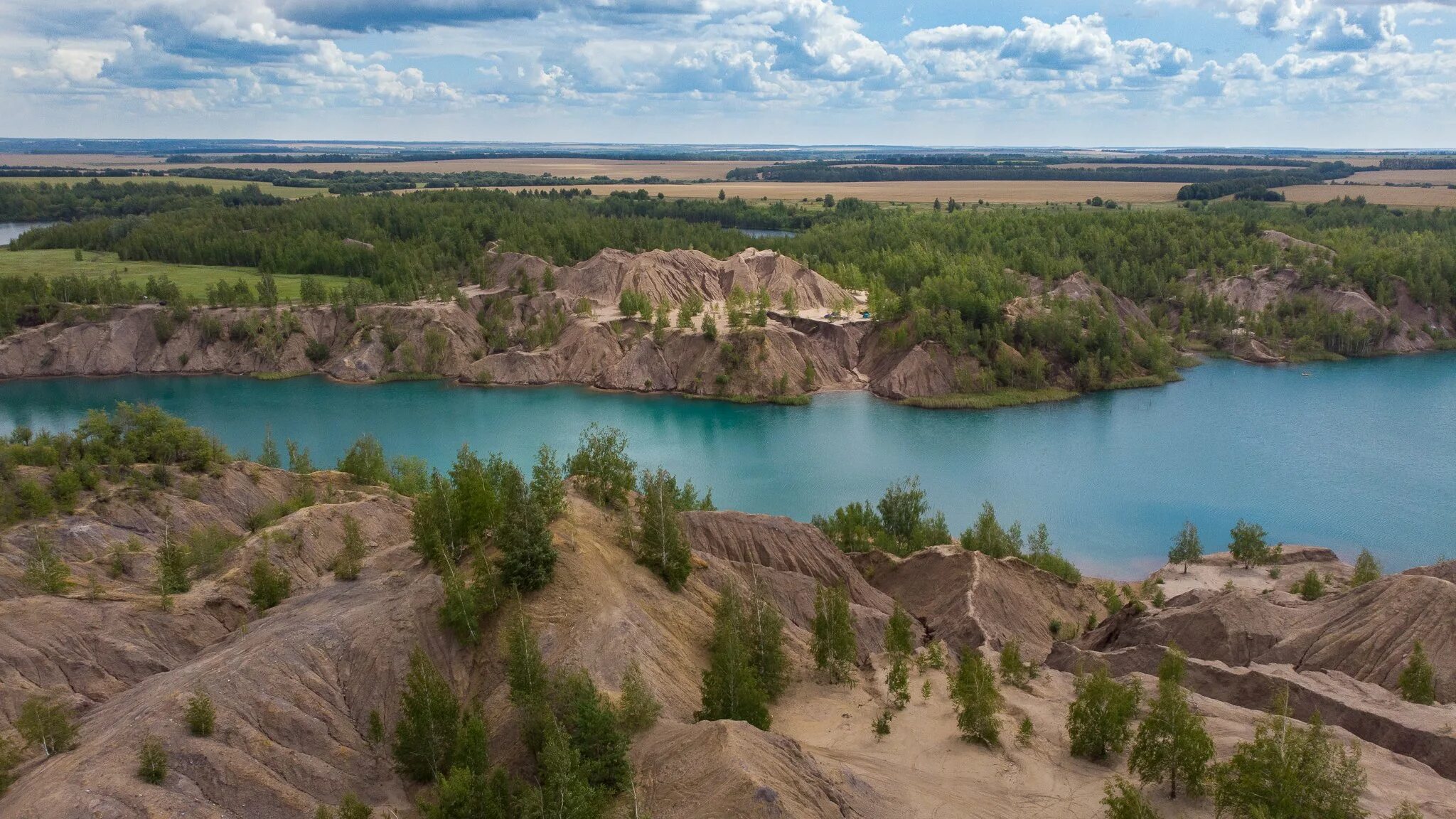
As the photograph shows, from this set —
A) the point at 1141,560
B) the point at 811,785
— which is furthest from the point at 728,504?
the point at 811,785

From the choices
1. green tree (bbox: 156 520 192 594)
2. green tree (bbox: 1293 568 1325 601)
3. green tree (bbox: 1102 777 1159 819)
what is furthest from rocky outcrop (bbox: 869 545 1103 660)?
green tree (bbox: 156 520 192 594)

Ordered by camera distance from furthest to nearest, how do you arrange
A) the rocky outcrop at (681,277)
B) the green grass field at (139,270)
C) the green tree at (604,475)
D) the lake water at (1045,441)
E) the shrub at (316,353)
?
the green grass field at (139,270) → the rocky outcrop at (681,277) → the shrub at (316,353) → the lake water at (1045,441) → the green tree at (604,475)

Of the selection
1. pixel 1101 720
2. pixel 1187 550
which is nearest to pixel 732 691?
pixel 1101 720

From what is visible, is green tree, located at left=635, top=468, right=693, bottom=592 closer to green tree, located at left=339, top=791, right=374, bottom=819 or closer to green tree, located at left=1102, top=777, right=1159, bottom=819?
green tree, located at left=339, top=791, right=374, bottom=819

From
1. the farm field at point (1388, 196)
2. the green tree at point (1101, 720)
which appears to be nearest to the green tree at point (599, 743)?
the green tree at point (1101, 720)

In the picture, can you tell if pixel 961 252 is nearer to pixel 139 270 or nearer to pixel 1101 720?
pixel 1101 720

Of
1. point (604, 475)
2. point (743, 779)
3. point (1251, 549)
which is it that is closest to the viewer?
point (743, 779)

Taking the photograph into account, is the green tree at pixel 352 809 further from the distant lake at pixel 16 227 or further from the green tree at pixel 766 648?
the distant lake at pixel 16 227
